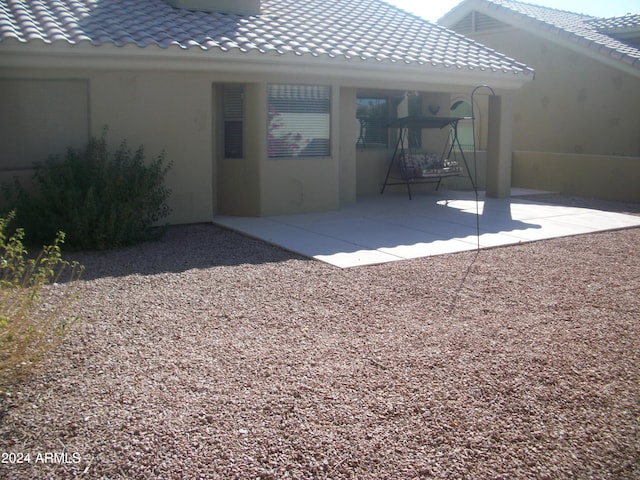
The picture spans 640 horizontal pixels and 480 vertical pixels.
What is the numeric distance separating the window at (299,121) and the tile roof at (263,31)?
0.82 meters

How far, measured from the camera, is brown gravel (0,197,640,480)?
3.99 metres

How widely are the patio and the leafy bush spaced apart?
5.18 ft

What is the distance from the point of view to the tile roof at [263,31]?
10.3 metres

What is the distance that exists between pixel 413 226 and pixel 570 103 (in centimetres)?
1031

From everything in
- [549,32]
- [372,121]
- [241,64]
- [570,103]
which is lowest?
[372,121]

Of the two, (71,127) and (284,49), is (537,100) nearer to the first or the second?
(284,49)

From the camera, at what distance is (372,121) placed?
52.0ft

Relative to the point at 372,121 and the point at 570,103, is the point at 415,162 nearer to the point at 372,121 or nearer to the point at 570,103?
the point at 372,121

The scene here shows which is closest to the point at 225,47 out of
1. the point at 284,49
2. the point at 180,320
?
the point at 284,49

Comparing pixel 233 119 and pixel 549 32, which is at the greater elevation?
pixel 549 32

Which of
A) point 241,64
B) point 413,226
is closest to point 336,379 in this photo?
point 413,226

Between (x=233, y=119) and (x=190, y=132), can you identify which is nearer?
(x=190, y=132)

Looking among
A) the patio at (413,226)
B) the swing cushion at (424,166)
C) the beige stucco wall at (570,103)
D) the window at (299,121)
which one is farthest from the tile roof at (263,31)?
the beige stucco wall at (570,103)

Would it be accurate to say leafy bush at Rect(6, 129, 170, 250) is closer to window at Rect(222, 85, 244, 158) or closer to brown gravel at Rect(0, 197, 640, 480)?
brown gravel at Rect(0, 197, 640, 480)
